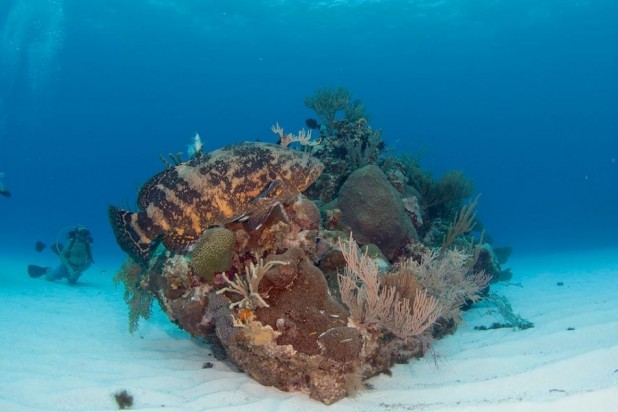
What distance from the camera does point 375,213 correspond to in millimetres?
6828

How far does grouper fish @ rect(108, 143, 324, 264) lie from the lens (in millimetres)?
5531

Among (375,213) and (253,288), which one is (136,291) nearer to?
(253,288)

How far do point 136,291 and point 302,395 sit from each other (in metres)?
3.56

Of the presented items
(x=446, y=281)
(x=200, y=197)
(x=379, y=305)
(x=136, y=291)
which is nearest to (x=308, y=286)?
(x=379, y=305)

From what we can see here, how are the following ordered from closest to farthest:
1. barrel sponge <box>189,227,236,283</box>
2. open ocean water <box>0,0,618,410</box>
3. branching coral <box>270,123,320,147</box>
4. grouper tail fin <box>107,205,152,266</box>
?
barrel sponge <box>189,227,236,283</box>
grouper tail fin <box>107,205,152,266</box>
branching coral <box>270,123,320,147</box>
open ocean water <box>0,0,618,410</box>

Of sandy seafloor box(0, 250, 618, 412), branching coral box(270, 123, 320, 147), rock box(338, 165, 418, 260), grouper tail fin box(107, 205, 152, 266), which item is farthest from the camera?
rock box(338, 165, 418, 260)

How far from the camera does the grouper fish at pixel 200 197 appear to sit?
5531 mm

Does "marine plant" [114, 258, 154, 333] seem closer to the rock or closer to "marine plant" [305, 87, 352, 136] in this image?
the rock

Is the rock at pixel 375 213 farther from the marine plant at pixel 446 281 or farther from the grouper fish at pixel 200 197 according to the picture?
the grouper fish at pixel 200 197

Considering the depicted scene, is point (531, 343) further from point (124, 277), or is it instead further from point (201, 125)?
point (201, 125)

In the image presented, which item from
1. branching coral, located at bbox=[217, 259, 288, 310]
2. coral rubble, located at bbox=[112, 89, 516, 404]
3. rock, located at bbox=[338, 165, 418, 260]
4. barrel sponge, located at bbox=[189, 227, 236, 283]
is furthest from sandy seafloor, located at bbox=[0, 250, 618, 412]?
rock, located at bbox=[338, 165, 418, 260]

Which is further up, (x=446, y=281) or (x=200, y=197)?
(x=200, y=197)

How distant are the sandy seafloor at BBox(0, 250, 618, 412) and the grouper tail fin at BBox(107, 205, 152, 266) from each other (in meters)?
1.50

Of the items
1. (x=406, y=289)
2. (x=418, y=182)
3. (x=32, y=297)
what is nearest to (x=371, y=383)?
(x=406, y=289)
